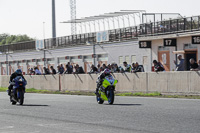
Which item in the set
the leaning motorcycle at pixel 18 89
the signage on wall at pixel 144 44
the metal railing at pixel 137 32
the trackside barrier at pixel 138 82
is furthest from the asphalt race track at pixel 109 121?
the signage on wall at pixel 144 44

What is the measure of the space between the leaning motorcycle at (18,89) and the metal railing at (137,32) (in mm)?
15488

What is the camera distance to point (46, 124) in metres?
12.8

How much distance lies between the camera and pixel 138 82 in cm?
2620

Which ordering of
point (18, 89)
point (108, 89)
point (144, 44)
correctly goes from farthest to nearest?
point (144, 44)
point (18, 89)
point (108, 89)

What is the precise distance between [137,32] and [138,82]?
1576cm

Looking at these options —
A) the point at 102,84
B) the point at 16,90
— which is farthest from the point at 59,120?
the point at 16,90

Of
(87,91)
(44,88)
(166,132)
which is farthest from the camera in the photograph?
(44,88)

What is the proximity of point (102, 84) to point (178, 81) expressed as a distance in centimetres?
511

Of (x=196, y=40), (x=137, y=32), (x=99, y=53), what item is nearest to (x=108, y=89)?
(x=196, y=40)

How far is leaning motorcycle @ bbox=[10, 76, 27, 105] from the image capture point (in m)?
21.1

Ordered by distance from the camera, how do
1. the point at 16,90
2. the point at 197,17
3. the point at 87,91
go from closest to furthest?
1. the point at 16,90
2. the point at 87,91
3. the point at 197,17

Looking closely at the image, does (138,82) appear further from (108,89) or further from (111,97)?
(108,89)

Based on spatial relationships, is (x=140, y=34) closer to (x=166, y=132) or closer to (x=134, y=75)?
(x=134, y=75)

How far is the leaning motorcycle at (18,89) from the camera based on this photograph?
69.2 ft
